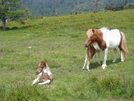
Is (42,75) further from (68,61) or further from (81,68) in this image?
(68,61)

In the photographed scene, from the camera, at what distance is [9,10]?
3991cm

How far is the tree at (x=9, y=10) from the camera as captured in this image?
3835cm

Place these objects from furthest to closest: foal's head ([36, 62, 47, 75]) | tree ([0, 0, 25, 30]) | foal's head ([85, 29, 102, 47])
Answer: tree ([0, 0, 25, 30]) → foal's head ([85, 29, 102, 47]) → foal's head ([36, 62, 47, 75])

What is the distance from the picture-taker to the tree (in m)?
38.3

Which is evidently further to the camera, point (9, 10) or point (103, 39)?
point (9, 10)

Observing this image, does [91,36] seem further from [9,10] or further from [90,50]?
[9,10]

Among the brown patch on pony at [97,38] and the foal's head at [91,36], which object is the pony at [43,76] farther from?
the brown patch on pony at [97,38]

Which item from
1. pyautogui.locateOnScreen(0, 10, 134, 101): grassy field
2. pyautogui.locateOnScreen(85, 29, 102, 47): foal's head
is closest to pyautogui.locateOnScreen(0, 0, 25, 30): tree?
pyautogui.locateOnScreen(0, 10, 134, 101): grassy field

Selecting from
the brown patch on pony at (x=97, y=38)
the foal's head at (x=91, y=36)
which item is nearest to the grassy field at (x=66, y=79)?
the brown patch on pony at (x=97, y=38)

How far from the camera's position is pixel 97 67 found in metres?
13.4

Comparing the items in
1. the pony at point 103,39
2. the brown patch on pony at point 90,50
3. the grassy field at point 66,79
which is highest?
the pony at point 103,39

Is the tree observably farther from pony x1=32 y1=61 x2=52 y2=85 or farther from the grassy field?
pony x1=32 y1=61 x2=52 y2=85

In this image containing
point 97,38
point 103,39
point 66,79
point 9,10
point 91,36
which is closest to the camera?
point 66,79

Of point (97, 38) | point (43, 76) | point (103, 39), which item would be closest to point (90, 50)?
point (97, 38)
